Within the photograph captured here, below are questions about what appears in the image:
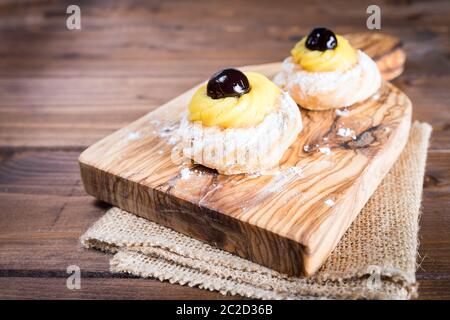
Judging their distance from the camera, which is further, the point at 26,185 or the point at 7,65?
the point at 7,65

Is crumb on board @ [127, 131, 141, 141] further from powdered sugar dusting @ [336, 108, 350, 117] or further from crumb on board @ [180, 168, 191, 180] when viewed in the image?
powdered sugar dusting @ [336, 108, 350, 117]

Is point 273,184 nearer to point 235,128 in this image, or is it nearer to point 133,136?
→ point 235,128

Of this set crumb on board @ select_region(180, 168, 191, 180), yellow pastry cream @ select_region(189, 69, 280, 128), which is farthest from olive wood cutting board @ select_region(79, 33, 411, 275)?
Result: yellow pastry cream @ select_region(189, 69, 280, 128)

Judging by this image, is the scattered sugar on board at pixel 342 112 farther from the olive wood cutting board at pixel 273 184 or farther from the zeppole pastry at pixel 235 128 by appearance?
the zeppole pastry at pixel 235 128

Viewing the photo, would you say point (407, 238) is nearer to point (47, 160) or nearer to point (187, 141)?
point (187, 141)

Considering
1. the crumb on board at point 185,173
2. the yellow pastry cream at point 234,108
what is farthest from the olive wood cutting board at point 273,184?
the yellow pastry cream at point 234,108

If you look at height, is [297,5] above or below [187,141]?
above
